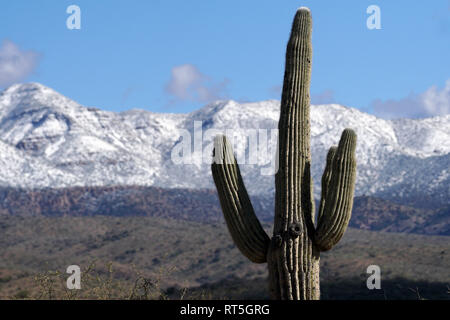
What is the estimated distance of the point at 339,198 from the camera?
12461 mm

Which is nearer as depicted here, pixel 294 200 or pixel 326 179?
pixel 294 200

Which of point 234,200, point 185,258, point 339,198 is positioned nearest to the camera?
point 339,198

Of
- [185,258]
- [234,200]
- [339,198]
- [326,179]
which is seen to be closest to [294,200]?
[339,198]

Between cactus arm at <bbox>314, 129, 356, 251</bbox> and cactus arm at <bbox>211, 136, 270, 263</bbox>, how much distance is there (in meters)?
1.01

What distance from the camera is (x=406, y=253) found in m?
74.4

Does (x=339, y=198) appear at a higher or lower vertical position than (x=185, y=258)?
lower

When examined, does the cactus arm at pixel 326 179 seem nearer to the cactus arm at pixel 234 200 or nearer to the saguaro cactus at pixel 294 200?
the saguaro cactus at pixel 294 200

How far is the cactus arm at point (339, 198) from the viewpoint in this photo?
12.4 metres

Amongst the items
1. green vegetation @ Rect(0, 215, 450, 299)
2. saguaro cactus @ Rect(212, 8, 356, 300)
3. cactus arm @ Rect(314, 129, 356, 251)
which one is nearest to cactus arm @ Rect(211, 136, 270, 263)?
saguaro cactus @ Rect(212, 8, 356, 300)

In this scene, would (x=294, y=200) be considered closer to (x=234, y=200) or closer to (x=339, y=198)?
(x=339, y=198)

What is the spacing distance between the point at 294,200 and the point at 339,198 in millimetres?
698
